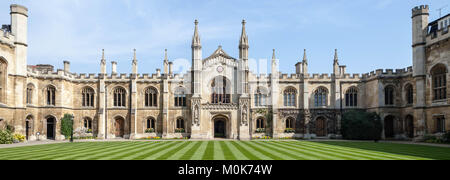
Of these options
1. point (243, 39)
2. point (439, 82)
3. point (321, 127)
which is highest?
point (243, 39)

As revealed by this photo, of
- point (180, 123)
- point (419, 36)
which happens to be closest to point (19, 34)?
point (180, 123)

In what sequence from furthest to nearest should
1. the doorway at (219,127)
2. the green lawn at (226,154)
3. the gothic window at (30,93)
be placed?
the doorway at (219,127), the gothic window at (30,93), the green lawn at (226,154)

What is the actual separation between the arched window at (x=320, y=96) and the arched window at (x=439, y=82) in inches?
476

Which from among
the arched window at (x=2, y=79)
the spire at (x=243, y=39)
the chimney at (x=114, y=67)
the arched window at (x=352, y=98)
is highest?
the spire at (x=243, y=39)

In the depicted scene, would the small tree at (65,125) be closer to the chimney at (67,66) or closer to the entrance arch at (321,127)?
the chimney at (67,66)

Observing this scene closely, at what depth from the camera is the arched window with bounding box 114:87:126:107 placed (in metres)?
39.1

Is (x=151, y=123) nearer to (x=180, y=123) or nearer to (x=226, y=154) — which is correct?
(x=180, y=123)

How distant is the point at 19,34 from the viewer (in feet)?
101

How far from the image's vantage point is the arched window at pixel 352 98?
38625 millimetres

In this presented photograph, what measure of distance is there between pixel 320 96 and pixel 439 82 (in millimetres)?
13005

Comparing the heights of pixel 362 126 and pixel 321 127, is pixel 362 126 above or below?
above

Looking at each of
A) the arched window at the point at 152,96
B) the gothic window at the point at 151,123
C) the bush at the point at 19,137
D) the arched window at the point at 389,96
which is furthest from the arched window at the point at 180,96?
the arched window at the point at 389,96

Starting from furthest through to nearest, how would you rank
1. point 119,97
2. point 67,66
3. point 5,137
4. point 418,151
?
point 67,66 < point 119,97 < point 5,137 < point 418,151
